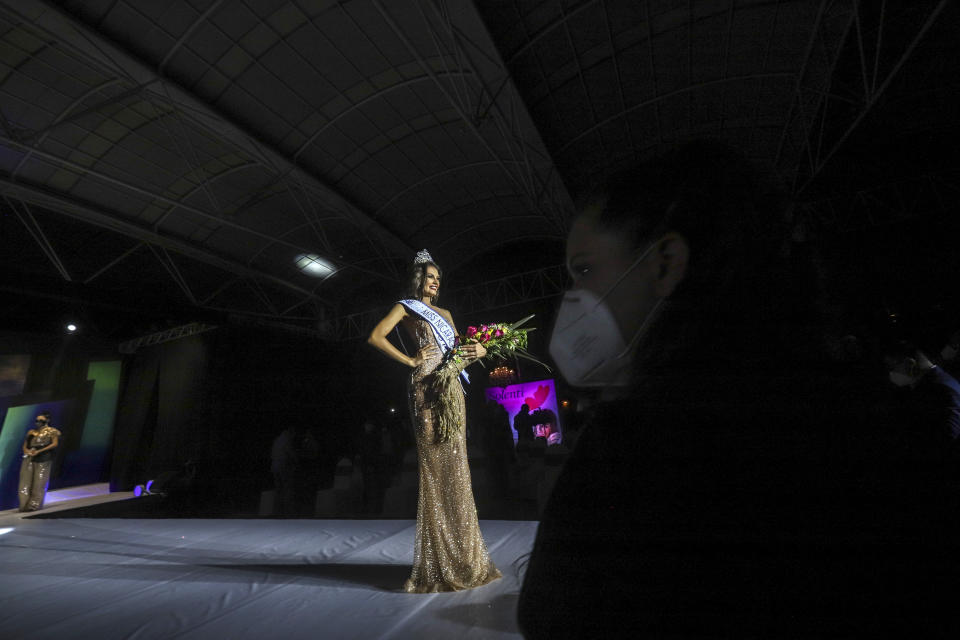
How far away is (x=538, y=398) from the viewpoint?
13828mm

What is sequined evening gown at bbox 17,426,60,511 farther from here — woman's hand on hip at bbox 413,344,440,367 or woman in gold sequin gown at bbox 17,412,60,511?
woman's hand on hip at bbox 413,344,440,367

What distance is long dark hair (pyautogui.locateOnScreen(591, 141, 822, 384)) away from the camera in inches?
23.9

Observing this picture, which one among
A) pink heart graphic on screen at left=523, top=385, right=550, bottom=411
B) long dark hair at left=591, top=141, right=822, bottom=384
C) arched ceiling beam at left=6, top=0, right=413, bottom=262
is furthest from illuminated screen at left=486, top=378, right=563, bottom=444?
long dark hair at left=591, top=141, right=822, bottom=384

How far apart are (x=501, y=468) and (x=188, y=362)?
965 centimetres

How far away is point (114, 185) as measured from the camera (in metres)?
8.52

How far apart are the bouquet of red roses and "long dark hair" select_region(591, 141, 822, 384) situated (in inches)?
81.0

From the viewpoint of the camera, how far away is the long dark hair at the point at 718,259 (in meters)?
0.61

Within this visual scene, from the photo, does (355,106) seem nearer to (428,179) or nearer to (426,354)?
(428,179)

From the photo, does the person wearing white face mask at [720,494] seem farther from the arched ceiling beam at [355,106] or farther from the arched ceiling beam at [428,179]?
the arched ceiling beam at [428,179]

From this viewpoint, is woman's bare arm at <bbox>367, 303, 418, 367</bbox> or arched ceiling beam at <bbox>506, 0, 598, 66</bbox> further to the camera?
arched ceiling beam at <bbox>506, 0, 598, 66</bbox>

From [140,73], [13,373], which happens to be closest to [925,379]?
[140,73]

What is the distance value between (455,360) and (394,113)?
673 centimetres

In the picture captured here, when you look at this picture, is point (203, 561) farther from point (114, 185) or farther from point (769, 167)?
point (114, 185)

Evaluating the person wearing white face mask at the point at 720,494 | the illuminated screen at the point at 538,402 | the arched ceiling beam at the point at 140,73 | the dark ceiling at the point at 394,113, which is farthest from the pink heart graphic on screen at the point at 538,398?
the person wearing white face mask at the point at 720,494
